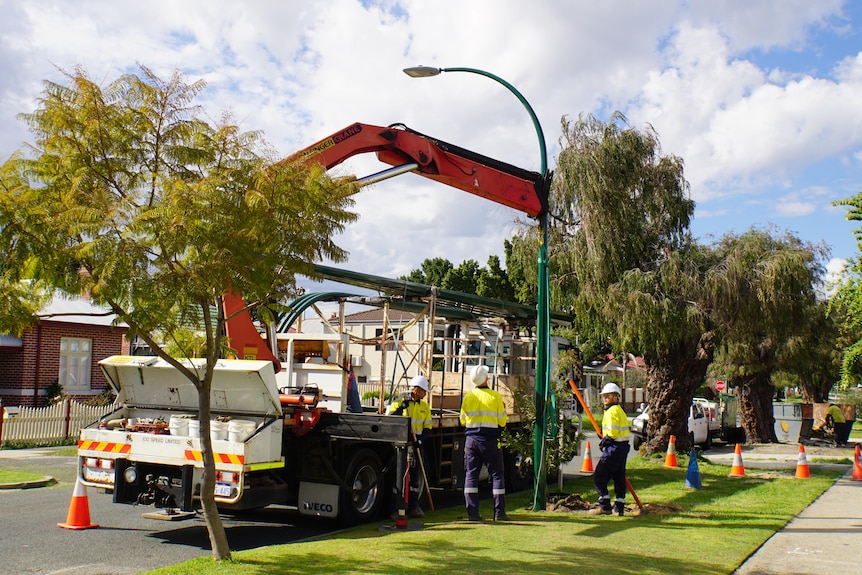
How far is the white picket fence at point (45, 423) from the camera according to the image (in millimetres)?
17844

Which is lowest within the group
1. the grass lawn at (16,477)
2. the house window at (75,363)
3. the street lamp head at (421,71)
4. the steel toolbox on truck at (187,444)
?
the grass lawn at (16,477)

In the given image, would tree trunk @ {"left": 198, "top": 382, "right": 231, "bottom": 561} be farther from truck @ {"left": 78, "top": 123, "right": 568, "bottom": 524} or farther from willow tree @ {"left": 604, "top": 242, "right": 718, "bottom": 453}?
willow tree @ {"left": 604, "top": 242, "right": 718, "bottom": 453}

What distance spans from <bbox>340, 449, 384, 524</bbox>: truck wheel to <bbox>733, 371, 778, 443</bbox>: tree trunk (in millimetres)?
17881

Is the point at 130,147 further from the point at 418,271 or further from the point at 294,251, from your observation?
the point at 418,271

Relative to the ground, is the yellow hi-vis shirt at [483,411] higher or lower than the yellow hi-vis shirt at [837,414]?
higher

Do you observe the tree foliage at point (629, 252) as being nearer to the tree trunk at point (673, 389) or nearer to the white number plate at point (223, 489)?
the tree trunk at point (673, 389)

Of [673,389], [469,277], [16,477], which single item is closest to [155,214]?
[16,477]

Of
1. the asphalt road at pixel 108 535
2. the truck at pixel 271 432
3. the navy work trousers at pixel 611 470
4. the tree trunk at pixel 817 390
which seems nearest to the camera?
the asphalt road at pixel 108 535

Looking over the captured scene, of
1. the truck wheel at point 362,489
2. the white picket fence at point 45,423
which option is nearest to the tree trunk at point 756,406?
the truck wheel at point 362,489

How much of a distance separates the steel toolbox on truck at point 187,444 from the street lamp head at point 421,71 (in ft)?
15.8

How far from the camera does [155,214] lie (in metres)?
6.32

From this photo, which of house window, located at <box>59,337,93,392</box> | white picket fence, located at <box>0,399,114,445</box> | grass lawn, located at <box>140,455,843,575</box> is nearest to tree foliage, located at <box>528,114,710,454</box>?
grass lawn, located at <box>140,455,843,575</box>

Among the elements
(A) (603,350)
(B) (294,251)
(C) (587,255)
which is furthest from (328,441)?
(A) (603,350)

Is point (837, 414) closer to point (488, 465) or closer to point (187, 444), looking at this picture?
point (488, 465)
